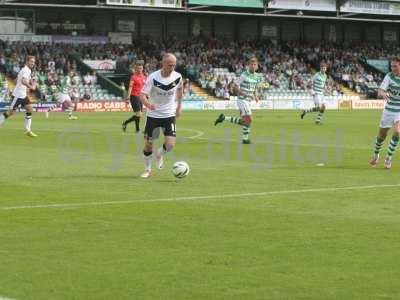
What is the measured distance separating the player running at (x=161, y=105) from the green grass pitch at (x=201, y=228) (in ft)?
2.10

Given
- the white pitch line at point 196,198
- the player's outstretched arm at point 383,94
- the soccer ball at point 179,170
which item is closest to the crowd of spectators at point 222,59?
the player's outstretched arm at point 383,94

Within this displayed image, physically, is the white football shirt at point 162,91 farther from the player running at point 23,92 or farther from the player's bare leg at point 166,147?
the player running at point 23,92

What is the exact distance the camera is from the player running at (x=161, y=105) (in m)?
16.5

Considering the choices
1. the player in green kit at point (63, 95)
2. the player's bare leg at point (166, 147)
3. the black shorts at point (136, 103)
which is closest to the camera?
the player's bare leg at point (166, 147)

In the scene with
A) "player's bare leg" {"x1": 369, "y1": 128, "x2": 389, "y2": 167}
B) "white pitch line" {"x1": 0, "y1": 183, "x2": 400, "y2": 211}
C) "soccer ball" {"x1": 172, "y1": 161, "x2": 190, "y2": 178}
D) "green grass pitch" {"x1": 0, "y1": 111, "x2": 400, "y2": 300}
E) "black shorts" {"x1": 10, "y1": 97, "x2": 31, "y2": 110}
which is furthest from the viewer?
"black shorts" {"x1": 10, "y1": 97, "x2": 31, "y2": 110}

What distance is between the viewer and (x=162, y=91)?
54.4 feet

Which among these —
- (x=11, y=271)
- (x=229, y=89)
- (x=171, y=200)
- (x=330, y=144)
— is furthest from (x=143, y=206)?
(x=229, y=89)

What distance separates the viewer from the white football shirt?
54.1ft

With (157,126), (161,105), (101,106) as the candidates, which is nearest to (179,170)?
(157,126)

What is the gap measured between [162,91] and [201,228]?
627cm

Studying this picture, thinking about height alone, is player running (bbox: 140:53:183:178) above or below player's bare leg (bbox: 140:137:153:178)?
above

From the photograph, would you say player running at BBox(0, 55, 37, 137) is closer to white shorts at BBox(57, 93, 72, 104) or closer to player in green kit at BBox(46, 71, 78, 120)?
white shorts at BBox(57, 93, 72, 104)

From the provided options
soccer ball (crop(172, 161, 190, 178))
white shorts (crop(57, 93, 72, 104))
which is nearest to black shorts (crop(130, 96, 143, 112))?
soccer ball (crop(172, 161, 190, 178))

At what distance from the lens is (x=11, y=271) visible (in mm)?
8195
